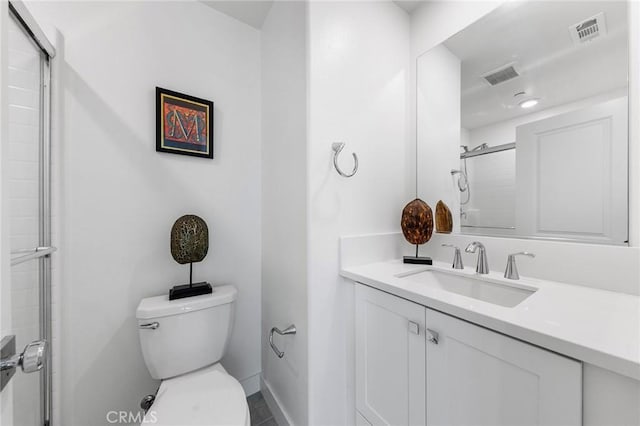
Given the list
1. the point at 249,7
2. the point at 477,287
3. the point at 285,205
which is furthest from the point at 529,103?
the point at 249,7

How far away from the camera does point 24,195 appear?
0.90 m

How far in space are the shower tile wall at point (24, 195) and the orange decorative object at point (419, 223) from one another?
1.50 meters

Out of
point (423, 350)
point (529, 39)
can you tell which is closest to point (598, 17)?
point (529, 39)

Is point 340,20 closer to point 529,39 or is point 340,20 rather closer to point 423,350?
point 529,39

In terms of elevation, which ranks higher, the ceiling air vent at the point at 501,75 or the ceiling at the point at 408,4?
the ceiling at the point at 408,4

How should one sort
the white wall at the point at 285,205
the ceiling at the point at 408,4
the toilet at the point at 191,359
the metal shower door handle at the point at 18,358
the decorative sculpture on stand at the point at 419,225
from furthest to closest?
the ceiling at the point at 408,4 < the decorative sculpture on stand at the point at 419,225 < the white wall at the point at 285,205 < the toilet at the point at 191,359 < the metal shower door handle at the point at 18,358

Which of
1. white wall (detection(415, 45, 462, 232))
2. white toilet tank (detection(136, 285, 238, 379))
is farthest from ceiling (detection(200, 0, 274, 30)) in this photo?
white toilet tank (detection(136, 285, 238, 379))

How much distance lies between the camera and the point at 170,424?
82 centimetres

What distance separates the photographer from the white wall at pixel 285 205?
3.71 feet

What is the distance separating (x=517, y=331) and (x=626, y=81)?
0.93m

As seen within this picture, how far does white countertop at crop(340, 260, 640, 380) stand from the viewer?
0.49 m

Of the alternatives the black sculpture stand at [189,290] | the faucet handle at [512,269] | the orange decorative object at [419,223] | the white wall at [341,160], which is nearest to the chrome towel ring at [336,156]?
the white wall at [341,160]

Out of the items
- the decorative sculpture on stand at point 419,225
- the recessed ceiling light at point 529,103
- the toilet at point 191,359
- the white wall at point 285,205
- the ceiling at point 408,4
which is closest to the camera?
the toilet at point 191,359

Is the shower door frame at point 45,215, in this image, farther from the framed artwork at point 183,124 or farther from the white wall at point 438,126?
the white wall at point 438,126
